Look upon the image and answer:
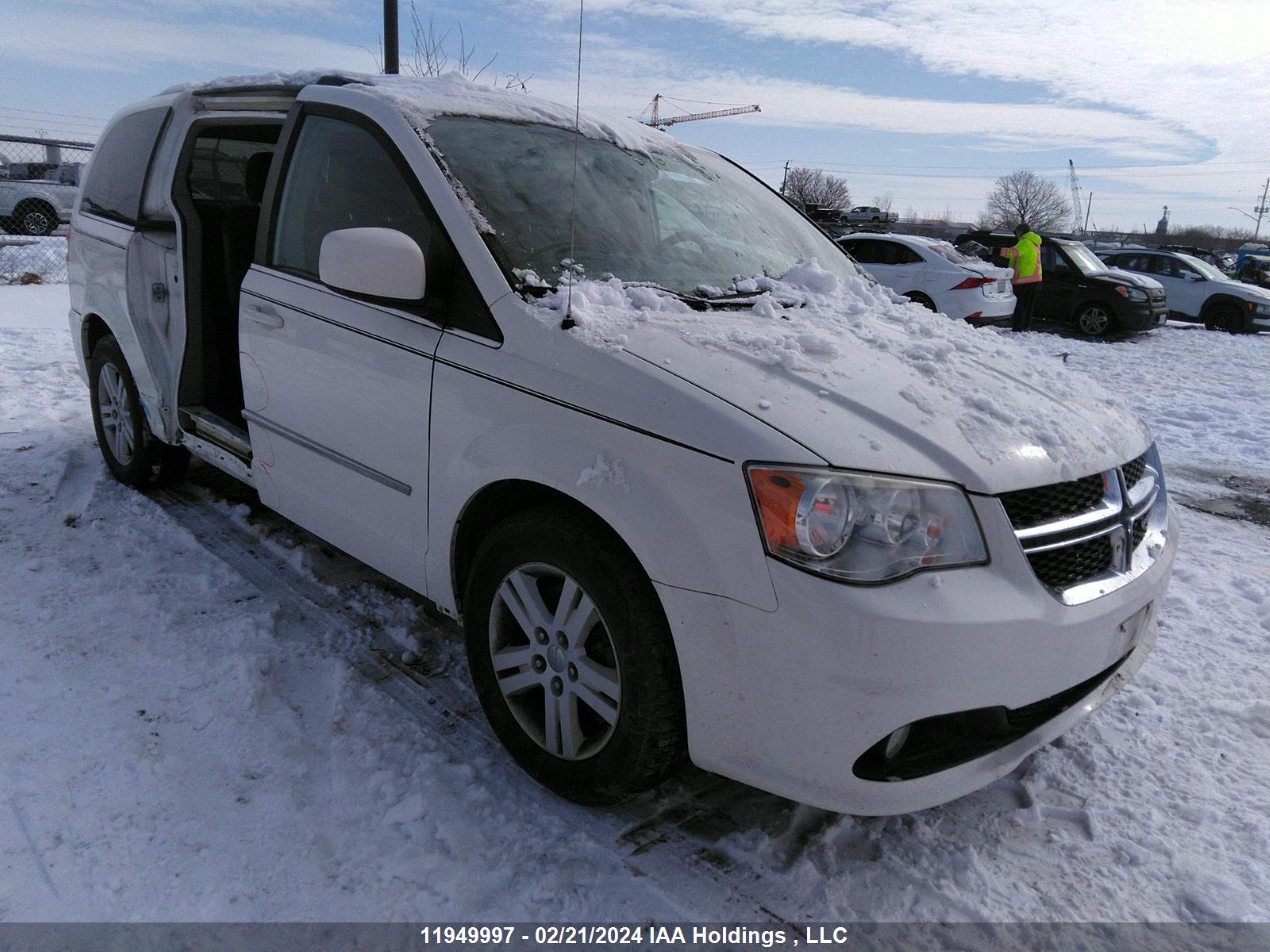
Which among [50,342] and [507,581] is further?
[50,342]

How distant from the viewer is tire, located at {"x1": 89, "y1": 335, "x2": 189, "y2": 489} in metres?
4.48

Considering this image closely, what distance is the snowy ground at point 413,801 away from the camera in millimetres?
2143

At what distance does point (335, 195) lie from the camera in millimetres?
3137

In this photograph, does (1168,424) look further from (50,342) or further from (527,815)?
(50,342)

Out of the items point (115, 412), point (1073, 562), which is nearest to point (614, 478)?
point (1073, 562)

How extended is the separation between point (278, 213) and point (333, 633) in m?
1.57

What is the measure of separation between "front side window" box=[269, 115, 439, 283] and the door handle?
163 millimetres

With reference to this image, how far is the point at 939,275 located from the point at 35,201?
54.2 ft

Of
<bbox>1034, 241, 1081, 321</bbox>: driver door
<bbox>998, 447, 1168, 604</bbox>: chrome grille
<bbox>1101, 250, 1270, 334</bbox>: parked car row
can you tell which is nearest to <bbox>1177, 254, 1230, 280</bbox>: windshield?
<bbox>1101, 250, 1270, 334</bbox>: parked car row

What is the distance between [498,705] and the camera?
2574 mm

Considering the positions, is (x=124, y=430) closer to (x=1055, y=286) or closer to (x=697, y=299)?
(x=697, y=299)

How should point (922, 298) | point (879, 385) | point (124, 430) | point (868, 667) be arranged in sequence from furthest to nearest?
point (922, 298), point (124, 430), point (879, 385), point (868, 667)

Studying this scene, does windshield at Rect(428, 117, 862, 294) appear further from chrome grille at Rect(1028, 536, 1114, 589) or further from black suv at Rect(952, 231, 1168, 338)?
black suv at Rect(952, 231, 1168, 338)

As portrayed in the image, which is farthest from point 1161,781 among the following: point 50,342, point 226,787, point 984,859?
point 50,342
